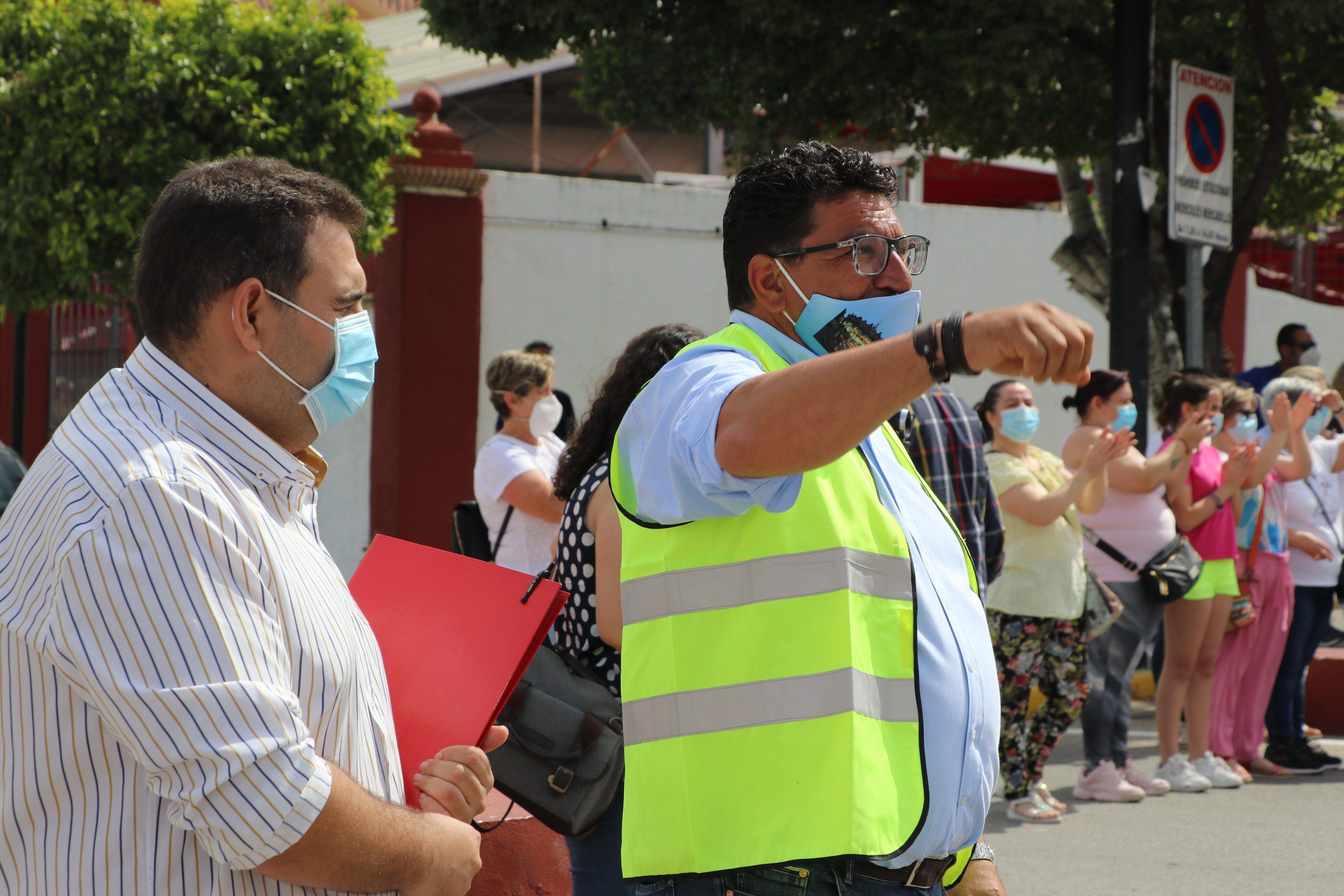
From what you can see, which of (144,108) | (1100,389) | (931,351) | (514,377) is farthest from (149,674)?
(144,108)

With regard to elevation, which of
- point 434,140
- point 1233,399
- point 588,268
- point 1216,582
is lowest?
point 1216,582

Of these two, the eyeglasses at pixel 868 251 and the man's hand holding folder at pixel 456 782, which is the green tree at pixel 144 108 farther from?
the man's hand holding folder at pixel 456 782

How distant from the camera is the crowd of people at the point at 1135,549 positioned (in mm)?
5750

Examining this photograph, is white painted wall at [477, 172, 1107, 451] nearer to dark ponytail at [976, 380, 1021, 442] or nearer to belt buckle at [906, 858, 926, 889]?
dark ponytail at [976, 380, 1021, 442]

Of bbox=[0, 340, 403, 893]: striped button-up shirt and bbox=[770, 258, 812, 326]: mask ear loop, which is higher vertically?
bbox=[770, 258, 812, 326]: mask ear loop

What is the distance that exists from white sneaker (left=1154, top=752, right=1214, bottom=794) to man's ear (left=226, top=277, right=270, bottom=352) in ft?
19.8

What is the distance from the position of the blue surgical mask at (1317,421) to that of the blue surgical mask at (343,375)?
693cm

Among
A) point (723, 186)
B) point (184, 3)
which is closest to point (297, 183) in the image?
point (184, 3)

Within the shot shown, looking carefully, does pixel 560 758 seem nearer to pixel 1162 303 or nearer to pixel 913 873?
pixel 913 873

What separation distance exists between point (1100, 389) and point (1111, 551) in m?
0.81

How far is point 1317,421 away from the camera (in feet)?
25.0

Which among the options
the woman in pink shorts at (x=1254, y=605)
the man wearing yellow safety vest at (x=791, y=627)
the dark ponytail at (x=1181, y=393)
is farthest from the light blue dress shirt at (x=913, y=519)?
the woman in pink shorts at (x=1254, y=605)

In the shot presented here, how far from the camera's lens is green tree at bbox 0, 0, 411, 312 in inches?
290

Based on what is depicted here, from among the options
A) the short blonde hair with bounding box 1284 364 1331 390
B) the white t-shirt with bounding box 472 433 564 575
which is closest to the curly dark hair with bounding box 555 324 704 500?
the white t-shirt with bounding box 472 433 564 575
